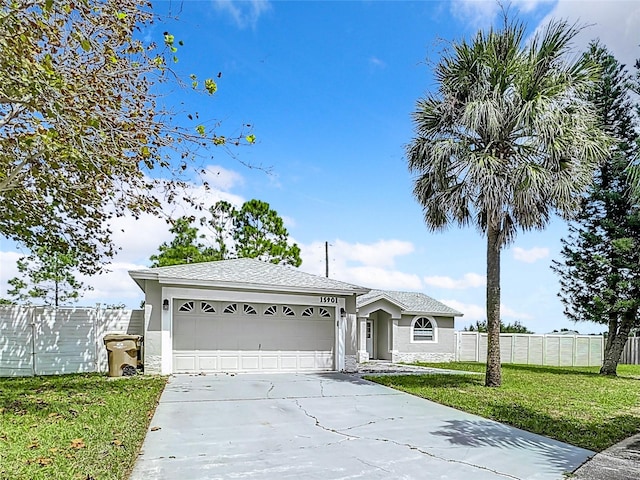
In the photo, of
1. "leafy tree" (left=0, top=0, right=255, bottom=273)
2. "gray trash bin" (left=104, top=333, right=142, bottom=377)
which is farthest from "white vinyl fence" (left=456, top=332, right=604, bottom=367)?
"leafy tree" (left=0, top=0, right=255, bottom=273)

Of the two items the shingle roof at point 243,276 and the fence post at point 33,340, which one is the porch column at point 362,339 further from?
the fence post at point 33,340

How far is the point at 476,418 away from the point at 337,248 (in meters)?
24.8

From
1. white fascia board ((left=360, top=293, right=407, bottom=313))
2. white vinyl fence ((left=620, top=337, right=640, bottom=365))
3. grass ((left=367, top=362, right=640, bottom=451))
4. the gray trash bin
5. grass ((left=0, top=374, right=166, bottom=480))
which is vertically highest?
white fascia board ((left=360, top=293, right=407, bottom=313))

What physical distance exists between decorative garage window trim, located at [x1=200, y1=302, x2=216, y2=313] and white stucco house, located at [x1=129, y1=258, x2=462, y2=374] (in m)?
0.03

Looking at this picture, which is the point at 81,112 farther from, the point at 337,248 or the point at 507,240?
the point at 337,248

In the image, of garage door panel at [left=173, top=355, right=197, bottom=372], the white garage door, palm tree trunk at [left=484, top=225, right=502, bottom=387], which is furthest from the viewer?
the white garage door

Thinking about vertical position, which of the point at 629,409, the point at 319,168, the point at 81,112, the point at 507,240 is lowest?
Result: the point at 629,409

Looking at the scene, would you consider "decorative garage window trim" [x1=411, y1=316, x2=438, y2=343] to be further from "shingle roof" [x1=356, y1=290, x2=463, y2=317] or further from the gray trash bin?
the gray trash bin

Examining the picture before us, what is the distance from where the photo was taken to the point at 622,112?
19.3m

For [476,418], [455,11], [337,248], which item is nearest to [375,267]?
[337,248]

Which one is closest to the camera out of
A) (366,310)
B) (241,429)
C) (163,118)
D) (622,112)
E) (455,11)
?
(241,429)

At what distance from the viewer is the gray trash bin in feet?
45.2

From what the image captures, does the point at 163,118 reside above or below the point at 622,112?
below

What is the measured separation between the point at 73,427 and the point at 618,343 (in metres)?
19.1
